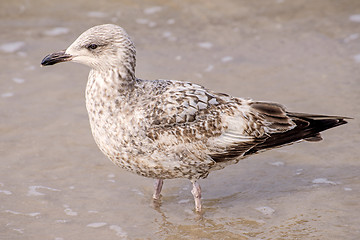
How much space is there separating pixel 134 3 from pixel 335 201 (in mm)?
7045

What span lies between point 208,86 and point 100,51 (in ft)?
11.5

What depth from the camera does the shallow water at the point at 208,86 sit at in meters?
6.55

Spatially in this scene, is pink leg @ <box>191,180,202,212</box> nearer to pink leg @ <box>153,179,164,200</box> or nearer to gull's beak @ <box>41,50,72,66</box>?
pink leg @ <box>153,179,164,200</box>

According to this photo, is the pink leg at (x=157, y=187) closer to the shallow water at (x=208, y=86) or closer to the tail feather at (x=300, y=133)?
the shallow water at (x=208, y=86)

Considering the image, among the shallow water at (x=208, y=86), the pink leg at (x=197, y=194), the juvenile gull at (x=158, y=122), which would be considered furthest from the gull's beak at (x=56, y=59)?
Result: the pink leg at (x=197, y=194)

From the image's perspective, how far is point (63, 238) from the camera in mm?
6219

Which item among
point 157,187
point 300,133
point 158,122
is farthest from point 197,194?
point 300,133

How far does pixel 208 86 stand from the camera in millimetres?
9539

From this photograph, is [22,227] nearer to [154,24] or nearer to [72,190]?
[72,190]

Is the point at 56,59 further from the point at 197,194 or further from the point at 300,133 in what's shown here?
the point at 300,133

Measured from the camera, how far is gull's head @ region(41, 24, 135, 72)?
6.24 m

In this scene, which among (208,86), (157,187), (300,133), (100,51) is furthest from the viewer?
(208,86)

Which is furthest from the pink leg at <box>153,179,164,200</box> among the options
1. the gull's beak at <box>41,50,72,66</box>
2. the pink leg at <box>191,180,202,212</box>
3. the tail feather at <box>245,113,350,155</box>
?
the gull's beak at <box>41,50,72,66</box>

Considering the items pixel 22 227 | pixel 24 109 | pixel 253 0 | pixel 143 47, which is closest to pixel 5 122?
pixel 24 109
